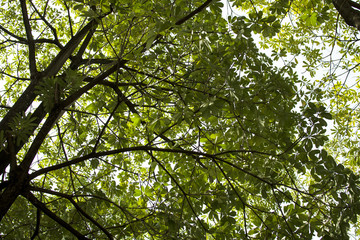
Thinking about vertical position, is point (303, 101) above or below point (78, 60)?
below

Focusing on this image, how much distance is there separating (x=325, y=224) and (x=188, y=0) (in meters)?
2.42

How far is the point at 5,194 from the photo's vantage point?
2.50 metres

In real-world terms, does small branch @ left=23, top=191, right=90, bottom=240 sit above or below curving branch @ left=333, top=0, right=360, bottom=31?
below

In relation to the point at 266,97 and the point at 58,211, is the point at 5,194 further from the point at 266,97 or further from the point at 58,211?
the point at 266,97

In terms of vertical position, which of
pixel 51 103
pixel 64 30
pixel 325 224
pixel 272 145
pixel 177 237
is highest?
pixel 64 30

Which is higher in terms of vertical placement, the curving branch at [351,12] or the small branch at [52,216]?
the curving branch at [351,12]

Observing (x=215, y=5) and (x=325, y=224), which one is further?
(x=215, y=5)

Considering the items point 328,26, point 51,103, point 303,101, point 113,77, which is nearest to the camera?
point 51,103

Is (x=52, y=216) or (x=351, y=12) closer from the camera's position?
(x=52, y=216)

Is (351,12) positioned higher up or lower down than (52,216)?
higher up

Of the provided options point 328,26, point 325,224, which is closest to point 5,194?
point 325,224

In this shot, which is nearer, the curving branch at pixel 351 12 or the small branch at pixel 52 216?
the small branch at pixel 52 216

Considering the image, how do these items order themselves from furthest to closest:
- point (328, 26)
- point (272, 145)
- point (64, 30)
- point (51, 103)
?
1. point (64, 30)
2. point (328, 26)
3. point (272, 145)
4. point (51, 103)

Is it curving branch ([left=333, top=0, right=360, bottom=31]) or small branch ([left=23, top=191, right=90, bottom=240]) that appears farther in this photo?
curving branch ([left=333, top=0, right=360, bottom=31])
